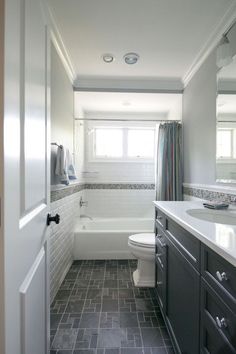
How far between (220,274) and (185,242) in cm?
37

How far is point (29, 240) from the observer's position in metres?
0.82

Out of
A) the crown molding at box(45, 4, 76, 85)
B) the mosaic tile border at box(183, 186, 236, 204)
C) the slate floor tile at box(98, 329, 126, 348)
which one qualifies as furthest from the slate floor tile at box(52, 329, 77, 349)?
the crown molding at box(45, 4, 76, 85)

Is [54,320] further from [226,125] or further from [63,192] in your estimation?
[226,125]

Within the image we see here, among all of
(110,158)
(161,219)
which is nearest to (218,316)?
(161,219)

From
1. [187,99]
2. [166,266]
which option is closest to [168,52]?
[187,99]

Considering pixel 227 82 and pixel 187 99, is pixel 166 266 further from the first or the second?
pixel 187 99

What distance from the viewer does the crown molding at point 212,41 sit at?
1654 mm

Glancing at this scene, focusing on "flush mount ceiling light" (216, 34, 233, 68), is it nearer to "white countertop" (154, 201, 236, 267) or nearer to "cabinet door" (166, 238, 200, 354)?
"white countertop" (154, 201, 236, 267)

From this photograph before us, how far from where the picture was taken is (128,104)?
3455 mm

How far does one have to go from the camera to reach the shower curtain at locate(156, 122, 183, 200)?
2.88 m

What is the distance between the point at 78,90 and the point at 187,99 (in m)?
1.40

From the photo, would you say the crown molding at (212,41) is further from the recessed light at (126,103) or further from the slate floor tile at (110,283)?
the slate floor tile at (110,283)

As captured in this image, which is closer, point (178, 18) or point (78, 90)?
point (178, 18)

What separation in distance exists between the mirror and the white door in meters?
1.40
